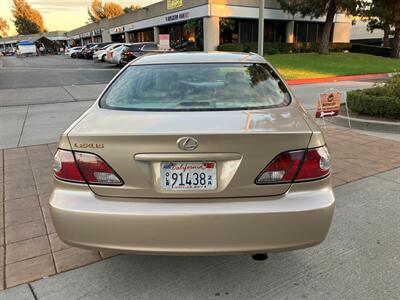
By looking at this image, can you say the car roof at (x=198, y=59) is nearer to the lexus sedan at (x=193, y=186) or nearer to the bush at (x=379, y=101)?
the lexus sedan at (x=193, y=186)

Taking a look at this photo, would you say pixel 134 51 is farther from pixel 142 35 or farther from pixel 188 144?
pixel 142 35

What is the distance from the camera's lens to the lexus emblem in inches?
86.4

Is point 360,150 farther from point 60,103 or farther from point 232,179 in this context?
point 60,103

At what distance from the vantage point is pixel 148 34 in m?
41.3

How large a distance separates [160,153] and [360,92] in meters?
7.39

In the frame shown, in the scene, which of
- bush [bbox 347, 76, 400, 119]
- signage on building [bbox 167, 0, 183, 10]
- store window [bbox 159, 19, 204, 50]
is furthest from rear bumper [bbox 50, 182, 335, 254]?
signage on building [bbox 167, 0, 183, 10]

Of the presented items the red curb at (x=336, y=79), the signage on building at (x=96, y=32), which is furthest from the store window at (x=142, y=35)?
the red curb at (x=336, y=79)

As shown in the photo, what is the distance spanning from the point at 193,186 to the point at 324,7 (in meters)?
27.7

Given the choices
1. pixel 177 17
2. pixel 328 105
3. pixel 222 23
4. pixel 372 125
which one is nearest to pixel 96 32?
pixel 177 17

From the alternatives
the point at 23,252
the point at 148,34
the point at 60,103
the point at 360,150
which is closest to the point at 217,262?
the point at 23,252

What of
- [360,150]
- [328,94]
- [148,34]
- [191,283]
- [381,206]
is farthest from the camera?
[148,34]

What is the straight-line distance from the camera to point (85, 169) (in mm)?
2328

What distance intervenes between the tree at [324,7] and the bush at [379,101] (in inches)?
748

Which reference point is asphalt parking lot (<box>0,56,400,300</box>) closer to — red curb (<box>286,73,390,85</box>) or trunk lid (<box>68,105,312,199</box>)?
trunk lid (<box>68,105,312,199</box>)
